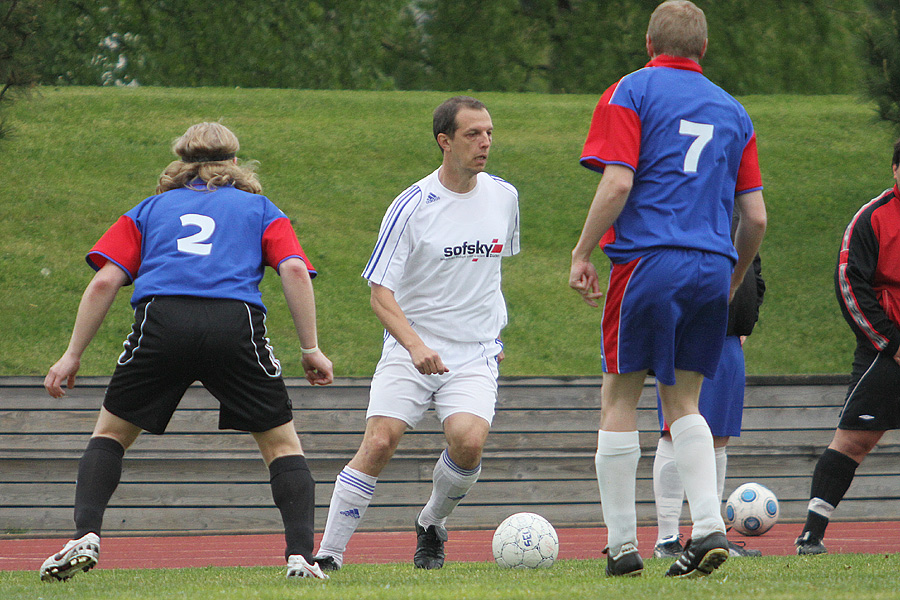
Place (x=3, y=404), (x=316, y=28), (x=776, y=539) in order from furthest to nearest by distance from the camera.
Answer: (x=316, y=28), (x=3, y=404), (x=776, y=539)

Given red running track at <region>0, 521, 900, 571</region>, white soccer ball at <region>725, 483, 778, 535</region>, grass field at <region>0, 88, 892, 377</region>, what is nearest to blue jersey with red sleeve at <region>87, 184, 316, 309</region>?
red running track at <region>0, 521, 900, 571</region>

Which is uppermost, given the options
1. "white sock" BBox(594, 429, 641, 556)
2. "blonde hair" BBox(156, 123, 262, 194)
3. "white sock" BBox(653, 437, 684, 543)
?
"blonde hair" BBox(156, 123, 262, 194)

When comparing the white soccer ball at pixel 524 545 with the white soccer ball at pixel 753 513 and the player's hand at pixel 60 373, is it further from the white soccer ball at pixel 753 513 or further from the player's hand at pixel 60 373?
the player's hand at pixel 60 373

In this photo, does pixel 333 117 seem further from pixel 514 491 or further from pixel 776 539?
pixel 776 539

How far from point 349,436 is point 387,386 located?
373 centimetres

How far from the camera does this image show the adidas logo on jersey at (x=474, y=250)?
4879 mm

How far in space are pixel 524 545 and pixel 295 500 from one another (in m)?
1.23

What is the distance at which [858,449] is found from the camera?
5.52 metres

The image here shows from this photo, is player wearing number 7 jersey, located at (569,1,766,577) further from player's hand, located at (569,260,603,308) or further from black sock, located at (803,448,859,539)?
black sock, located at (803,448,859,539)

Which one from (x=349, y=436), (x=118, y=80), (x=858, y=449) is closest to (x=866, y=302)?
(x=858, y=449)

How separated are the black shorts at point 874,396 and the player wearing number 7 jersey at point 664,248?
74.0 inches

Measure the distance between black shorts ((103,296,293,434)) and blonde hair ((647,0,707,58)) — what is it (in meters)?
2.03

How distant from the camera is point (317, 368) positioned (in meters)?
4.48

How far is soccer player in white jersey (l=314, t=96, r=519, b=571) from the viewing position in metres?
4.73
